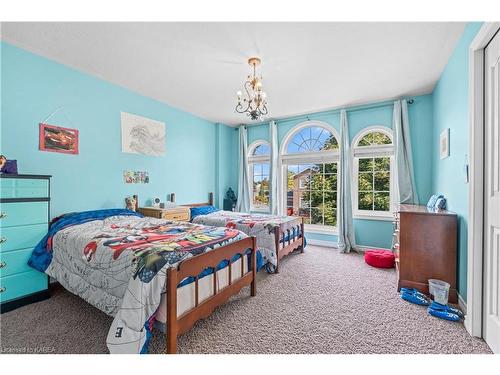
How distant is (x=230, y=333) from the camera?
1.78 meters

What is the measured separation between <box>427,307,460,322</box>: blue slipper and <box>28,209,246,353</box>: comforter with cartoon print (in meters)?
1.91

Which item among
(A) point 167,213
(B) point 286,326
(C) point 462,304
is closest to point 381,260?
(C) point 462,304

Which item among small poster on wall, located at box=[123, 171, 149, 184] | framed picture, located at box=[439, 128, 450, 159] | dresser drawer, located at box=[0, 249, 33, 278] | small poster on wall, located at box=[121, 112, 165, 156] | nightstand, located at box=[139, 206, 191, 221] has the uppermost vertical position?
small poster on wall, located at box=[121, 112, 165, 156]

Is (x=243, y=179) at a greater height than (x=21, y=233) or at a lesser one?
greater

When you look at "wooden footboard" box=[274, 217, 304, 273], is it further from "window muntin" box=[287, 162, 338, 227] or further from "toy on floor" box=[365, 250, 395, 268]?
"toy on floor" box=[365, 250, 395, 268]

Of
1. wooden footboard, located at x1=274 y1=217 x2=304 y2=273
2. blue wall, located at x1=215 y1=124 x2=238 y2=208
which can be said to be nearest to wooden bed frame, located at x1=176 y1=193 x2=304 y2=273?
wooden footboard, located at x1=274 y1=217 x2=304 y2=273

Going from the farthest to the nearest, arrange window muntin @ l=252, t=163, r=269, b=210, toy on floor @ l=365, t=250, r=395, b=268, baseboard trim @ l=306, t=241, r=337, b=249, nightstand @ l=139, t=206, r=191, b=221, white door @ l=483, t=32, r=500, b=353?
window muntin @ l=252, t=163, r=269, b=210
baseboard trim @ l=306, t=241, r=337, b=249
nightstand @ l=139, t=206, r=191, b=221
toy on floor @ l=365, t=250, r=395, b=268
white door @ l=483, t=32, r=500, b=353

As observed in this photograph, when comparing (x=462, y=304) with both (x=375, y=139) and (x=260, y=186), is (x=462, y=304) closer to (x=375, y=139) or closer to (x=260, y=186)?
(x=375, y=139)

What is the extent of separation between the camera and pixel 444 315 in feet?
6.54

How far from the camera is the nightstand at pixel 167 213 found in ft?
11.5

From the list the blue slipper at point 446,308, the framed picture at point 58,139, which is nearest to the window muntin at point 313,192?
the blue slipper at point 446,308

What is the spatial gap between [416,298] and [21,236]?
3.99 meters

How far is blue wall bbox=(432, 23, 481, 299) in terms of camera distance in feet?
6.86

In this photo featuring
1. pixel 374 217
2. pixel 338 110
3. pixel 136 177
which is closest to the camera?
pixel 136 177
